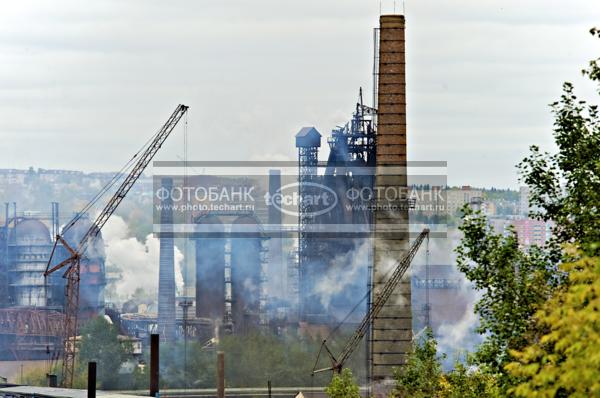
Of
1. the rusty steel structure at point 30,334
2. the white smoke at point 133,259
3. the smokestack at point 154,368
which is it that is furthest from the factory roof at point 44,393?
the white smoke at point 133,259

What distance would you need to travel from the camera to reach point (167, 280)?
258 feet

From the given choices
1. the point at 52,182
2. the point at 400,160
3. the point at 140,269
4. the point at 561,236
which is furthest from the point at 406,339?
the point at 52,182

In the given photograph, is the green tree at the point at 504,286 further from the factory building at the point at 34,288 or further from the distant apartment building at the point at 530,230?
the distant apartment building at the point at 530,230

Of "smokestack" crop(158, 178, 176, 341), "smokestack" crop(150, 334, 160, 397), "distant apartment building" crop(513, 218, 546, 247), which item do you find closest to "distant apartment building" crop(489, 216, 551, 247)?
"distant apartment building" crop(513, 218, 546, 247)

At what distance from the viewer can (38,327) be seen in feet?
276

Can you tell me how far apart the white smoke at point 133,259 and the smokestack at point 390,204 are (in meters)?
42.9

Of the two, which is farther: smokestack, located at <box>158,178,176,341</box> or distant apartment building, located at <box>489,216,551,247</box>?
distant apartment building, located at <box>489,216,551,247</box>

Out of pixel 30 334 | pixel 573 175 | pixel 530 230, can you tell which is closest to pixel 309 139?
pixel 30 334

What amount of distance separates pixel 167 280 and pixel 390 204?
28310 millimetres

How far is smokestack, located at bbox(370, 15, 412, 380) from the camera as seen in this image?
52.4 metres

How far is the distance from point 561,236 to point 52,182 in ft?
304

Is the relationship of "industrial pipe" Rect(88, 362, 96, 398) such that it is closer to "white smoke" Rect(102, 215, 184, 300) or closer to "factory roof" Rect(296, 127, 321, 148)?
"factory roof" Rect(296, 127, 321, 148)

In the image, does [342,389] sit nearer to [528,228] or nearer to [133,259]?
[133,259]

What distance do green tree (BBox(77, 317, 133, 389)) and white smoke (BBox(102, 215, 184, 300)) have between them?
511 inches
